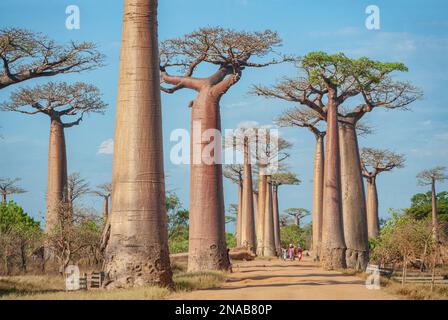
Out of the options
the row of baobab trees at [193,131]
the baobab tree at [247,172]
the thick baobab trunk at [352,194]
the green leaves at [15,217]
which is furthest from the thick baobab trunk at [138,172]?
the baobab tree at [247,172]

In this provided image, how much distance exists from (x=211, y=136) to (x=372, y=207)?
22117 millimetres

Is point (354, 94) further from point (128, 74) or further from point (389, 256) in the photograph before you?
point (128, 74)

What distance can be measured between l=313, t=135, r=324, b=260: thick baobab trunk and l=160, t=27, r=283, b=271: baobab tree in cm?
1019

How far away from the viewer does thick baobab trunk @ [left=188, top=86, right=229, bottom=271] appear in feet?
57.4

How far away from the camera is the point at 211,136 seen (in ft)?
58.6

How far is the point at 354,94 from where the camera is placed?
22.6 m

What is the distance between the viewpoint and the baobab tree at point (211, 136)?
1752 centimetres

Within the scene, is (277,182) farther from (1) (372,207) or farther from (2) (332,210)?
(2) (332,210)

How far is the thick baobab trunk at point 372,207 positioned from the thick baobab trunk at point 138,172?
26422 mm

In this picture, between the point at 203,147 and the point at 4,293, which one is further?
the point at 203,147

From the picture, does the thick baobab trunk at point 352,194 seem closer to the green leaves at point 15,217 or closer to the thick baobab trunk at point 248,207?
the green leaves at point 15,217

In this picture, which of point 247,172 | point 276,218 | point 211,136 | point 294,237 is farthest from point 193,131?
point 294,237
